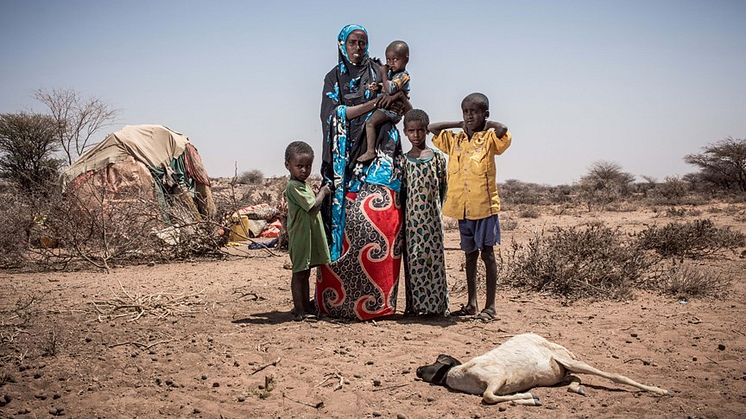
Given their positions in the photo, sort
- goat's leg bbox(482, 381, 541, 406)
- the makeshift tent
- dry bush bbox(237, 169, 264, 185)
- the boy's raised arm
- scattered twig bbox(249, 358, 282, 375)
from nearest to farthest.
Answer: goat's leg bbox(482, 381, 541, 406) < scattered twig bbox(249, 358, 282, 375) < the boy's raised arm < the makeshift tent < dry bush bbox(237, 169, 264, 185)

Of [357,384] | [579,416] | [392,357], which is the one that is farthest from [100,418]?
[579,416]

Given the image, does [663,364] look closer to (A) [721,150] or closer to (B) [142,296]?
(B) [142,296]

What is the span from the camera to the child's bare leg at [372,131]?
4.67 m

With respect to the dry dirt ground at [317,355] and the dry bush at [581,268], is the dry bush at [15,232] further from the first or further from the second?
the dry bush at [581,268]

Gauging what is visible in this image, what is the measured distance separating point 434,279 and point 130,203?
18.7 ft

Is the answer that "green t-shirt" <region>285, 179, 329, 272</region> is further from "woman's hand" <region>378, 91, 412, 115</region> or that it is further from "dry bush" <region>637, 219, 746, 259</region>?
"dry bush" <region>637, 219, 746, 259</region>

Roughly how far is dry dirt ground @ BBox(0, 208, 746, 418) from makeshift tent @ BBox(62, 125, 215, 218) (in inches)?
235

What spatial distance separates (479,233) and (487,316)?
744mm

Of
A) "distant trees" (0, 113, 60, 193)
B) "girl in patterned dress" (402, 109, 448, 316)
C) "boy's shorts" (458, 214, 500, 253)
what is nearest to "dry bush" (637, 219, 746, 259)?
"boy's shorts" (458, 214, 500, 253)

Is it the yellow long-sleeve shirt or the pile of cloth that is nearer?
the yellow long-sleeve shirt

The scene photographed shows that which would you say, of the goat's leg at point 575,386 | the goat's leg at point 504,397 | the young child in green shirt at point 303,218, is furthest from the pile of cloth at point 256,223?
the goat's leg at point 504,397

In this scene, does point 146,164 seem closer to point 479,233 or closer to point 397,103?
point 397,103

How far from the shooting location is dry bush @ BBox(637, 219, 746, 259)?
25.8 feet

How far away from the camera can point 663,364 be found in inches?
150
